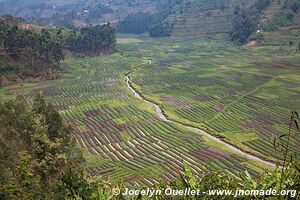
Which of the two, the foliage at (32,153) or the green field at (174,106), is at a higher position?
the foliage at (32,153)

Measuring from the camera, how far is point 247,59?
100375mm

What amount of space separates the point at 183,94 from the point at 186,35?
8452 centimetres

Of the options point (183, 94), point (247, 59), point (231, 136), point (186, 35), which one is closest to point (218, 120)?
point (231, 136)

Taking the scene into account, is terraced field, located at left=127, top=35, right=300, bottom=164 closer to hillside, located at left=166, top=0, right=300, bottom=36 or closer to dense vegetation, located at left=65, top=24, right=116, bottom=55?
dense vegetation, located at left=65, top=24, right=116, bottom=55

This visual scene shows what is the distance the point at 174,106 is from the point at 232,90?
1348cm

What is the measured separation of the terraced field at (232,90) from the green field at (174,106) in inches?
4.7

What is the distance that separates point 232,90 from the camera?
233 ft

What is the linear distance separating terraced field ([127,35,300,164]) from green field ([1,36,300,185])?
0.12 m

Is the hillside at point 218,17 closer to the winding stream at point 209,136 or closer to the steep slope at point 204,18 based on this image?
the steep slope at point 204,18

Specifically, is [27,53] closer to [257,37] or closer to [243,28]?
[257,37]

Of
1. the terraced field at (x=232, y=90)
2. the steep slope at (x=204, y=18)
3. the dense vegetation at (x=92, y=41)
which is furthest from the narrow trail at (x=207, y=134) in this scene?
the steep slope at (x=204, y=18)

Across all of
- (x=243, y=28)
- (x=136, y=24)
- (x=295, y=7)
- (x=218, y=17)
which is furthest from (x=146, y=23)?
(x=295, y=7)

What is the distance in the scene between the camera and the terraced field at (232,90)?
51188 mm

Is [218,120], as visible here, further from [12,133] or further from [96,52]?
[96,52]
